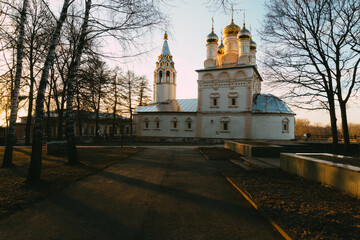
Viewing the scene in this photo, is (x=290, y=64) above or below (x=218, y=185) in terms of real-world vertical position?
above

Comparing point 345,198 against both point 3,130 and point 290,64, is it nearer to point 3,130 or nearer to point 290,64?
point 290,64

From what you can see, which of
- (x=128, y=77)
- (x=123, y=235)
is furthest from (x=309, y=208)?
(x=128, y=77)

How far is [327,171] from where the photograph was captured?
613 cm

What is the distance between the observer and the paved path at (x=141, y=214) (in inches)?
137

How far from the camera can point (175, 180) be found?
7.12 meters

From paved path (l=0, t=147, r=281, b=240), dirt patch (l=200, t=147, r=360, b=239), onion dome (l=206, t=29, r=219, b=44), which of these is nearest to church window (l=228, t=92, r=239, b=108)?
onion dome (l=206, t=29, r=219, b=44)

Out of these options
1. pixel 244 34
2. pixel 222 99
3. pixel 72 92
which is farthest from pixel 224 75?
pixel 72 92

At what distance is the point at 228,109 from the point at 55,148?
25.2m

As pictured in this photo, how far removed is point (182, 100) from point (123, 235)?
123ft

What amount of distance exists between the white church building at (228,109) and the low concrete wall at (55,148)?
22.6 m

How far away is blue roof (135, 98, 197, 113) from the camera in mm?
36897

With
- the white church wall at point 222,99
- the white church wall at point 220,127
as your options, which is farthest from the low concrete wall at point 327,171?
the white church wall at point 222,99

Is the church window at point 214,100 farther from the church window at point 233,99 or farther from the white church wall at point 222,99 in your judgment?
the church window at point 233,99

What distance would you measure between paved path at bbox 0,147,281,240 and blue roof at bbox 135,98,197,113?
30310 millimetres
